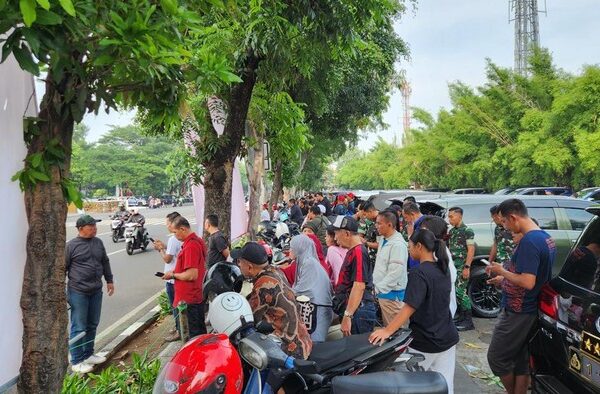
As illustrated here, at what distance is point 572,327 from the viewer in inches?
111

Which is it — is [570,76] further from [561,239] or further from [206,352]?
[206,352]

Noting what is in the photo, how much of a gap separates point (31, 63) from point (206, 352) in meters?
1.46

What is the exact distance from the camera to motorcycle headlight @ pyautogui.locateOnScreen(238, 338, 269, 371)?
2191mm

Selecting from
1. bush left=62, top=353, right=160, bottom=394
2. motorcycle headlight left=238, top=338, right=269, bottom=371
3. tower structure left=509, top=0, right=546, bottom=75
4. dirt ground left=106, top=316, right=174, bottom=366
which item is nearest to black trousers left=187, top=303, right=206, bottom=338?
dirt ground left=106, top=316, right=174, bottom=366

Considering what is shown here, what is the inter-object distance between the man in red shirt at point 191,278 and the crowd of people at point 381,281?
0.01 m

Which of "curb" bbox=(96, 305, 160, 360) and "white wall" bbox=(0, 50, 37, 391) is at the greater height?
"white wall" bbox=(0, 50, 37, 391)

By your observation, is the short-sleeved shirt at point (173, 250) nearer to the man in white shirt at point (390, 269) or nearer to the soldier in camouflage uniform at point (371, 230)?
the soldier in camouflage uniform at point (371, 230)

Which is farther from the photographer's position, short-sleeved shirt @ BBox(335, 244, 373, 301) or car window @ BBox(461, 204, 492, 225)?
car window @ BBox(461, 204, 492, 225)

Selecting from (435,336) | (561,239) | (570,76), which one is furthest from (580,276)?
(570,76)

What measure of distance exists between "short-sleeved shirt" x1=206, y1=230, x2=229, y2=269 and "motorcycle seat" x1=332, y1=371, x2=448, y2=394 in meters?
3.98

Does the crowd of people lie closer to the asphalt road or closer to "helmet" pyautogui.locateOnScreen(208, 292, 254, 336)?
"helmet" pyautogui.locateOnScreen(208, 292, 254, 336)

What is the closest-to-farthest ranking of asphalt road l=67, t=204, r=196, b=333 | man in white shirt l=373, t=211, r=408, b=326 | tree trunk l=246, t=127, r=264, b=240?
man in white shirt l=373, t=211, r=408, b=326, asphalt road l=67, t=204, r=196, b=333, tree trunk l=246, t=127, r=264, b=240

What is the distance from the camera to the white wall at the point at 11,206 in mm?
2539

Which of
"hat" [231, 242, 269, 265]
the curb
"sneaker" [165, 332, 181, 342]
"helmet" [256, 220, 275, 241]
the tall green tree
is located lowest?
the curb
